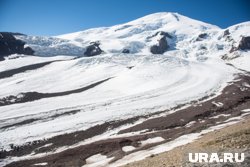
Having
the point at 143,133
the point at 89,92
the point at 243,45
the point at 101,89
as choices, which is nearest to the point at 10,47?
the point at 101,89

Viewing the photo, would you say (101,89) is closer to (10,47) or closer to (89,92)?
(89,92)

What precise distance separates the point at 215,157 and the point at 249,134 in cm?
555

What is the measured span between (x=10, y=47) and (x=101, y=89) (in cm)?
9630

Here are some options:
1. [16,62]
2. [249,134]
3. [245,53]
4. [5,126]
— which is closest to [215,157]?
[249,134]

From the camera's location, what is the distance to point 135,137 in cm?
4350

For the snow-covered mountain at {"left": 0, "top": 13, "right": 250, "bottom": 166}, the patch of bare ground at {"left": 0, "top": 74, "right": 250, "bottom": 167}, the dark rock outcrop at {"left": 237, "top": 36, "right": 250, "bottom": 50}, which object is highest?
the dark rock outcrop at {"left": 237, "top": 36, "right": 250, "bottom": 50}

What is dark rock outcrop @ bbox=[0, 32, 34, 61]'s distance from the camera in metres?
159

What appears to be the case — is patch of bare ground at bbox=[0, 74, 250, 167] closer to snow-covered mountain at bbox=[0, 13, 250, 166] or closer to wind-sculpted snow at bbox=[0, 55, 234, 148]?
snow-covered mountain at bbox=[0, 13, 250, 166]

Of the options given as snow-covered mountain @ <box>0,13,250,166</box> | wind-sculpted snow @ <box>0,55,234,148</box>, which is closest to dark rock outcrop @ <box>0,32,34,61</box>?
snow-covered mountain @ <box>0,13,250,166</box>

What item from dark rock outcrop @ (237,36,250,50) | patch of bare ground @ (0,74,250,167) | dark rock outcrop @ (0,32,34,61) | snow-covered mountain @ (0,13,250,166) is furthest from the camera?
dark rock outcrop @ (237,36,250,50)

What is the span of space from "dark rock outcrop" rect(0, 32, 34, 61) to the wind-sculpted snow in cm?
4354

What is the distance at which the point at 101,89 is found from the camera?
90250 mm

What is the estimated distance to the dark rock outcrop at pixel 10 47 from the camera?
159 metres

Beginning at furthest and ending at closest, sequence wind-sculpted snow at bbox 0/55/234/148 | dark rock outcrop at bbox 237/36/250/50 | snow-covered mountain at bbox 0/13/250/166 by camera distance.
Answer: dark rock outcrop at bbox 237/36/250/50 → wind-sculpted snow at bbox 0/55/234/148 → snow-covered mountain at bbox 0/13/250/166
